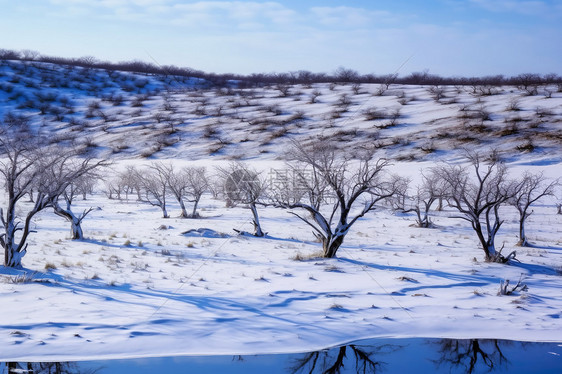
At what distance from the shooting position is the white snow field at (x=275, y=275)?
9180 millimetres

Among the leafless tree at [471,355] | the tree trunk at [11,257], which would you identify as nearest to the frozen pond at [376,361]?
the leafless tree at [471,355]

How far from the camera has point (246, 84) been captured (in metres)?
71.2

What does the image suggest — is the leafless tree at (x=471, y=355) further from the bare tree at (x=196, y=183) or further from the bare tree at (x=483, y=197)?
the bare tree at (x=196, y=183)

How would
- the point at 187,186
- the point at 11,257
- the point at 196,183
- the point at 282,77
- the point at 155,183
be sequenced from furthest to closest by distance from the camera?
the point at 282,77 < the point at 155,183 < the point at 196,183 < the point at 187,186 < the point at 11,257

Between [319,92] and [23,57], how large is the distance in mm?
42017

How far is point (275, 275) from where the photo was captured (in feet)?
43.8

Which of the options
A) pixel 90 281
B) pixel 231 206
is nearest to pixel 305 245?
pixel 90 281

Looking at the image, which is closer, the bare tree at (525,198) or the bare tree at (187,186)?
the bare tree at (525,198)

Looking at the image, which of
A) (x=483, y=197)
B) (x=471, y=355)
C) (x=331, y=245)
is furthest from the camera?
(x=483, y=197)

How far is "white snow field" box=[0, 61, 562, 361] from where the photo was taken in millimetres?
9180

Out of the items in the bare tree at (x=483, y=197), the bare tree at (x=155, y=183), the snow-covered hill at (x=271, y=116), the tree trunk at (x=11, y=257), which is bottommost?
the bare tree at (x=155, y=183)

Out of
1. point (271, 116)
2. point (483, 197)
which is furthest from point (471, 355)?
point (271, 116)

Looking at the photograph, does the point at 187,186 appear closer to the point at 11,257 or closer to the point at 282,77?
the point at 11,257

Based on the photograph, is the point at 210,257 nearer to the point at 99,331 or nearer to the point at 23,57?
the point at 99,331
